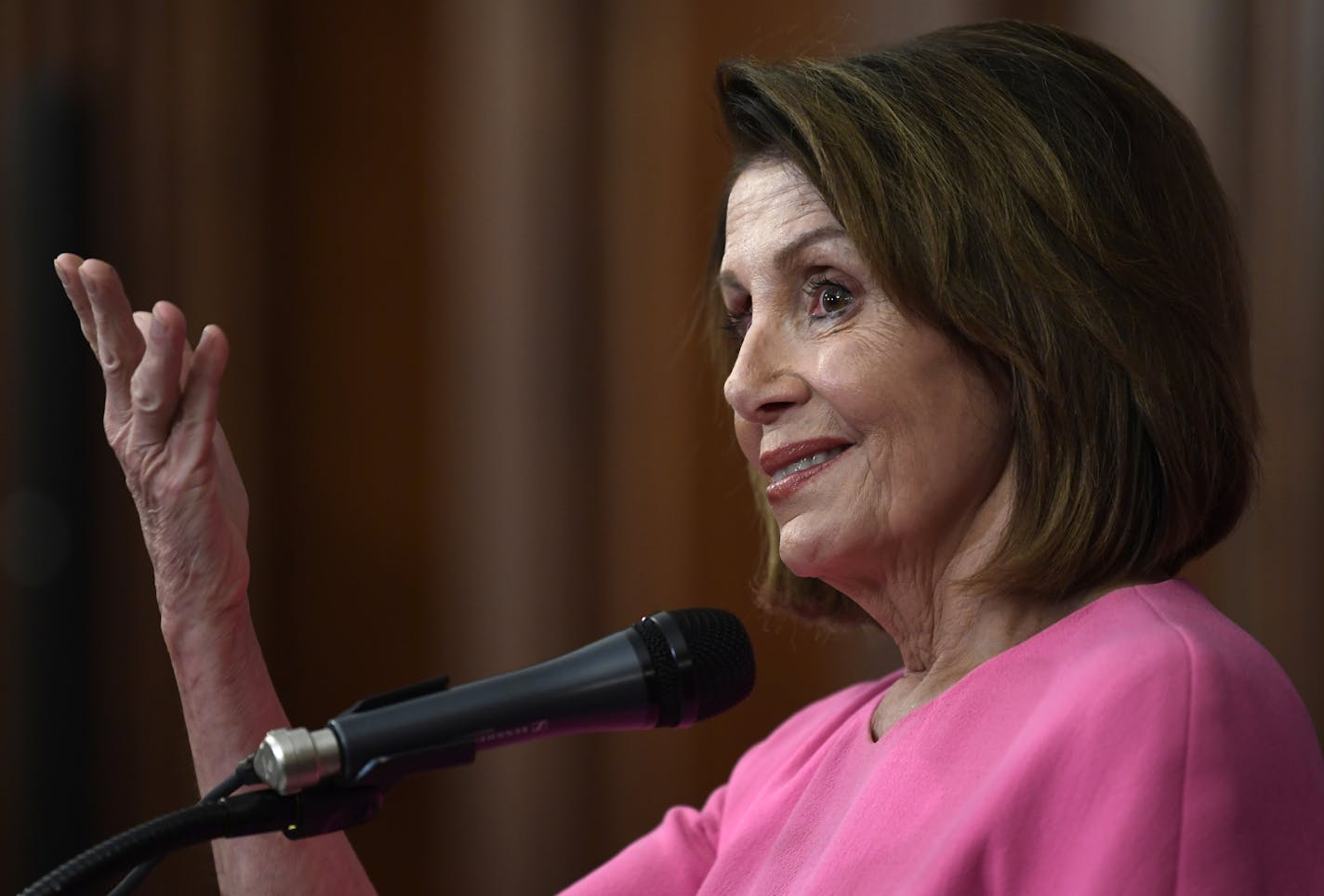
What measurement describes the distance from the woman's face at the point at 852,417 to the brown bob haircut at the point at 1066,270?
1.1 inches

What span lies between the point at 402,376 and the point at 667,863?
1398mm

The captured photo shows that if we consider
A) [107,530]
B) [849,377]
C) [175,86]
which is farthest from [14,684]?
[849,377]

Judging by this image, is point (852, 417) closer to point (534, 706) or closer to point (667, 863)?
point (534, 706)

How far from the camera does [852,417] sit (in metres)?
1.20

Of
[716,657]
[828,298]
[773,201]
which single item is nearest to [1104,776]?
[716,657]

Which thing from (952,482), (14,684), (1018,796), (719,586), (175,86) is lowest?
(14,684)

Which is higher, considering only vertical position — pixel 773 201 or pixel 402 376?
pixel 773 201

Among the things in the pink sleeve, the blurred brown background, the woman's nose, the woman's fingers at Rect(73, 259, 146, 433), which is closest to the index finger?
the woman's fingers at Rect(73, 259, 146, 433)

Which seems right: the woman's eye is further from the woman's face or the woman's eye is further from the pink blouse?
the pink blouse

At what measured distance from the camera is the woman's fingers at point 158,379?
1236mm

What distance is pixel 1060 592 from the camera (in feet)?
3.81

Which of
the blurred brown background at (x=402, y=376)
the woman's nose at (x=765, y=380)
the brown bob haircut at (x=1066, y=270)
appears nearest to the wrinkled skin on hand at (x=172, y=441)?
the woman's nose at (x=765, y=380)

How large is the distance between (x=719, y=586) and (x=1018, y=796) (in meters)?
1.46

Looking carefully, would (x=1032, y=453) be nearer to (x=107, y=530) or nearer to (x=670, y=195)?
(x=670, y=195)
